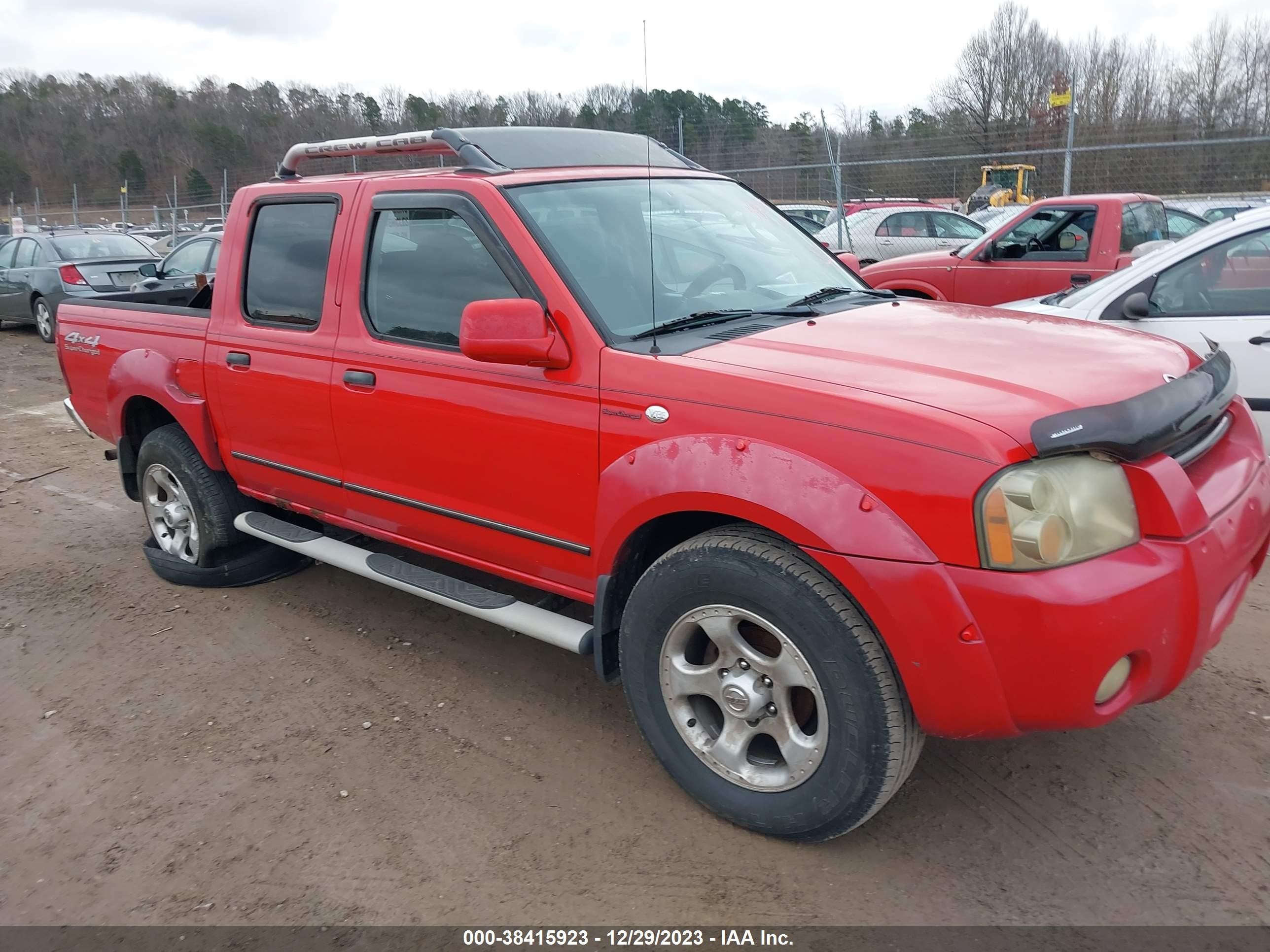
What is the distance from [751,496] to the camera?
8.37 feet

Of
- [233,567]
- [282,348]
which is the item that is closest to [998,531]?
[282,348]

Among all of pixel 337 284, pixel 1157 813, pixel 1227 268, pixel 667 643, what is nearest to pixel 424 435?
pixel 337 284

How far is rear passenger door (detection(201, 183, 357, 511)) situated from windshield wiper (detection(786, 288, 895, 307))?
1.79 m

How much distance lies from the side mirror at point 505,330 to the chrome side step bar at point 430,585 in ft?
3.00

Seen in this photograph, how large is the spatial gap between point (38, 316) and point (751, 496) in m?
14.6

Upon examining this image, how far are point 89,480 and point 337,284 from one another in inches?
172

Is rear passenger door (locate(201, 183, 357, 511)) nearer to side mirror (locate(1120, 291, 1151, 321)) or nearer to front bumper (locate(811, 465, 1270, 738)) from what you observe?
front bumper (locate(811, 465, 1270, 738))

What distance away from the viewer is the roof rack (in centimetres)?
357

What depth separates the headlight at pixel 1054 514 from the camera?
2.25 metres

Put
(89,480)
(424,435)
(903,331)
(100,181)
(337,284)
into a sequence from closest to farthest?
(903,331) → (424,435) → (337,284) → (89,480) → (100,181)

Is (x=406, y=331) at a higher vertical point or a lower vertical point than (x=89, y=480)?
higher

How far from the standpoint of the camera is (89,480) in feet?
23.2

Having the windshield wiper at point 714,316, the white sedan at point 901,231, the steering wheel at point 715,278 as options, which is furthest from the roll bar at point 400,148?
the white sedan at point 901,231

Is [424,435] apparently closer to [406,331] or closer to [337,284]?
[406,331]
